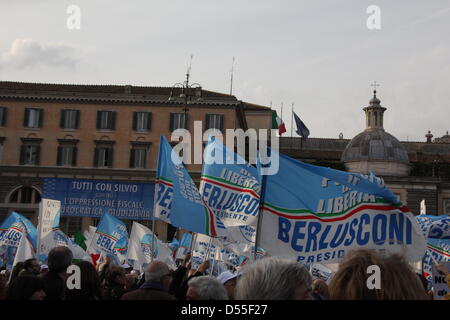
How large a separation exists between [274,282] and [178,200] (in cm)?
909

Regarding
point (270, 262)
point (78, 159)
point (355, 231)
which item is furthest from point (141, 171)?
point (270, 262)

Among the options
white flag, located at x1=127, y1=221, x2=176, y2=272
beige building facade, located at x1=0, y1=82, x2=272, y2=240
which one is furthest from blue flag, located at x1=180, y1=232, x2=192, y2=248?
beige building facade, located at x1=0, y1=82, x2=272, y2=240

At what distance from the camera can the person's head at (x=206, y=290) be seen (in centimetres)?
509

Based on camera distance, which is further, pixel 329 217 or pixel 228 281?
pixel 329 217

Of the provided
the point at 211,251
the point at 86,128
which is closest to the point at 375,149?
the point at 86,128

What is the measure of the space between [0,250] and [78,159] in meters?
35.8

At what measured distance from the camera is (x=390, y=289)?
3963 mm

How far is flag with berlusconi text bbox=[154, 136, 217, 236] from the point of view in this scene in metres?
12.3

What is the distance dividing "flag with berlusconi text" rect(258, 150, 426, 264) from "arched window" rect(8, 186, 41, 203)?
47.2 meters

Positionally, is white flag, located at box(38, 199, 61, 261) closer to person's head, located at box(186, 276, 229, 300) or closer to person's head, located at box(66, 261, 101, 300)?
person's head, located at box(66, 261, 101, 300)

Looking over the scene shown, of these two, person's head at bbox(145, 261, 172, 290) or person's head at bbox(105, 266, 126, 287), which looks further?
person's head at bbox(105, 266, 126, 287)

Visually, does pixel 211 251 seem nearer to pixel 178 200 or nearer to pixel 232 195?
pixel 178 200

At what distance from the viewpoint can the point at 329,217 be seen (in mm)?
9547
